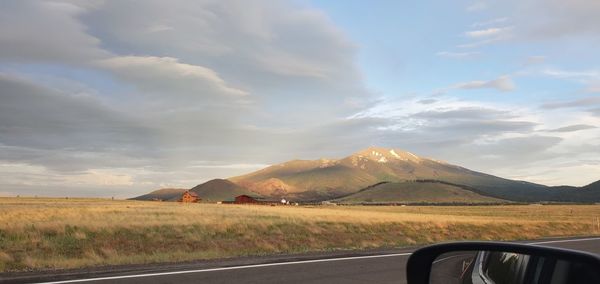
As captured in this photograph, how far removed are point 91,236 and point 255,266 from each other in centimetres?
1246

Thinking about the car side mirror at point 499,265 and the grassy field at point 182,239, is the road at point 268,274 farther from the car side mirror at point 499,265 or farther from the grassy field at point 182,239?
the car side mirror at point 499,265

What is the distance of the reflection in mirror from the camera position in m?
2.25

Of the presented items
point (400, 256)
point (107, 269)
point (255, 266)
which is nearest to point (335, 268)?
point (255, 266)

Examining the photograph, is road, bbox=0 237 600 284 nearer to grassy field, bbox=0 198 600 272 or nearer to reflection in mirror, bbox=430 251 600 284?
grassy field, bbox=0 198 600 272

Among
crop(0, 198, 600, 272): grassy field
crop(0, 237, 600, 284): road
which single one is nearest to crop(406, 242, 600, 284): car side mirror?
crop(0, 237, 600, 284): road

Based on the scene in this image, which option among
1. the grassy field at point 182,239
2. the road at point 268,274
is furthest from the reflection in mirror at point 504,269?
the grassy field at point 182,239

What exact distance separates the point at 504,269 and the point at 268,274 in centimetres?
987

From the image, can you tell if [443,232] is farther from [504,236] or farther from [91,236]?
[91,236]

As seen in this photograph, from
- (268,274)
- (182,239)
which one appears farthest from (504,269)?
(182,239)

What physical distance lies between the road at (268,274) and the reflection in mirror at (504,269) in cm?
826

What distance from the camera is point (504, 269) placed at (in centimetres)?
270

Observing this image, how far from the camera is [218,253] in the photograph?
773 inches

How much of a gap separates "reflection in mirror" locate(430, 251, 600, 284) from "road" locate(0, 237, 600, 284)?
826 centimetres

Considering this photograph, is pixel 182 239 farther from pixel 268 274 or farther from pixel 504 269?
pixel 504 269
